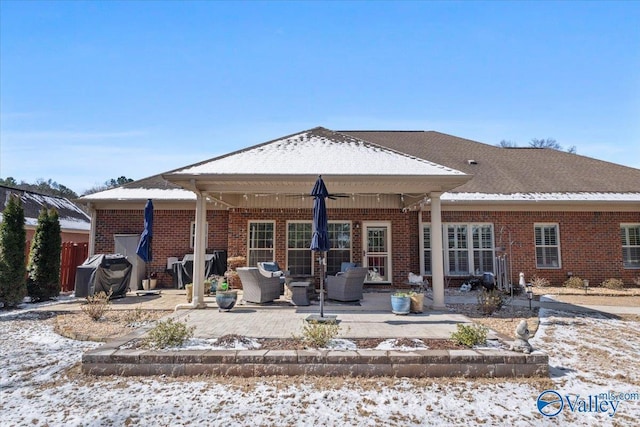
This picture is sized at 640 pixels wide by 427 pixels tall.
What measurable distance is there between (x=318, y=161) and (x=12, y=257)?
8.07m

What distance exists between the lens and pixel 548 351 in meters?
5.50

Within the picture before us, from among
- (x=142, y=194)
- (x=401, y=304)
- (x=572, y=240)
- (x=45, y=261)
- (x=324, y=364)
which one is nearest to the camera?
(x=324, y=364)

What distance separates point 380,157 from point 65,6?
725cm

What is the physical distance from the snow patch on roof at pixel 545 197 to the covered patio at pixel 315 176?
3.26 meters

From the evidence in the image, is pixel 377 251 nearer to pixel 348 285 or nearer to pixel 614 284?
pixel 348 285

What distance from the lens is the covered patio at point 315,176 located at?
7676mm

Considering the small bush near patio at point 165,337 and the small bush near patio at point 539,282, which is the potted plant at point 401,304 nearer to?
the small bush near patio at point 165,337

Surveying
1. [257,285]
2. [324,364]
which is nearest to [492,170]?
[257,285]

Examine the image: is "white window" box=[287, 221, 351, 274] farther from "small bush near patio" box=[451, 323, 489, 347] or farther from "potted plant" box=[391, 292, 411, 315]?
"small bush near patio" box=[451, 323, 489, 347]

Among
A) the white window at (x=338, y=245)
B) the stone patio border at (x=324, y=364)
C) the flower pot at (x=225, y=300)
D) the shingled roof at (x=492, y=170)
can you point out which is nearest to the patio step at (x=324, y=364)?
the stone patio border at (x=324, y=364)

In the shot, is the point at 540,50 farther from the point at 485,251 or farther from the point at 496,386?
the point at 496,386

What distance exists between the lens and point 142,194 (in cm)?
1269

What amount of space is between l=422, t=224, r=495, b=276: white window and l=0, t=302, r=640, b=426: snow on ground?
7.26m

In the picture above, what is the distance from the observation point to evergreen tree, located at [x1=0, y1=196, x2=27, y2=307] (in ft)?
29.3
